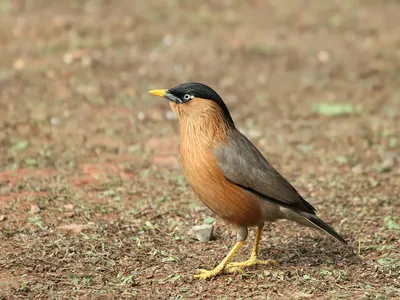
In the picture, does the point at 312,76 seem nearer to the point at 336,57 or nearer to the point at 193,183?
the point at 336,57

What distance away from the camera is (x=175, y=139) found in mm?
9281

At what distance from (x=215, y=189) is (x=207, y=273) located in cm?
70

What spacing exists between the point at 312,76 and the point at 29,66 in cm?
467

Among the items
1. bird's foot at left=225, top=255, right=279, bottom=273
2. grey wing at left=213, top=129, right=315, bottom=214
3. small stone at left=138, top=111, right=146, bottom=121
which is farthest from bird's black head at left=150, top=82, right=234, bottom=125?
small stone at left=138, top=111, right=146, bottom=121

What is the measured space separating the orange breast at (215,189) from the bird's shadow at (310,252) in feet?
1.94

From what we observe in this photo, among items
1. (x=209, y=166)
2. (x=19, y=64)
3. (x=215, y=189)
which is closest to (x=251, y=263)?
(x=215, y=189)

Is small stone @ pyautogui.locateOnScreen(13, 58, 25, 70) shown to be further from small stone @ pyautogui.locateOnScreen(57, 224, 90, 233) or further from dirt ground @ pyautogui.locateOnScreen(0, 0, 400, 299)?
small stone @ pyautogui.locateOnScreen(57, 224, 90, 233)

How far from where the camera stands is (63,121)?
9.47 m

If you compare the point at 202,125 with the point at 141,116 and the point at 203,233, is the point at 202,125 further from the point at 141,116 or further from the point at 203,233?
the point at 141,116

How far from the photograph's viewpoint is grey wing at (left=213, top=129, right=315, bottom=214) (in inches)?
233

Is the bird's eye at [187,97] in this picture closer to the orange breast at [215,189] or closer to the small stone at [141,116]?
the orange breast at [215,189]

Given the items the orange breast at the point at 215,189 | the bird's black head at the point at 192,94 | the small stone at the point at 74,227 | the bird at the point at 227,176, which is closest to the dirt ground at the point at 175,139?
the small stone at the point at 74,227

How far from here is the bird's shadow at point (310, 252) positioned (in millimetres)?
6262

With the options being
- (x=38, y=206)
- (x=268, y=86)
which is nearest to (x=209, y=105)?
(x=38, y=206)
